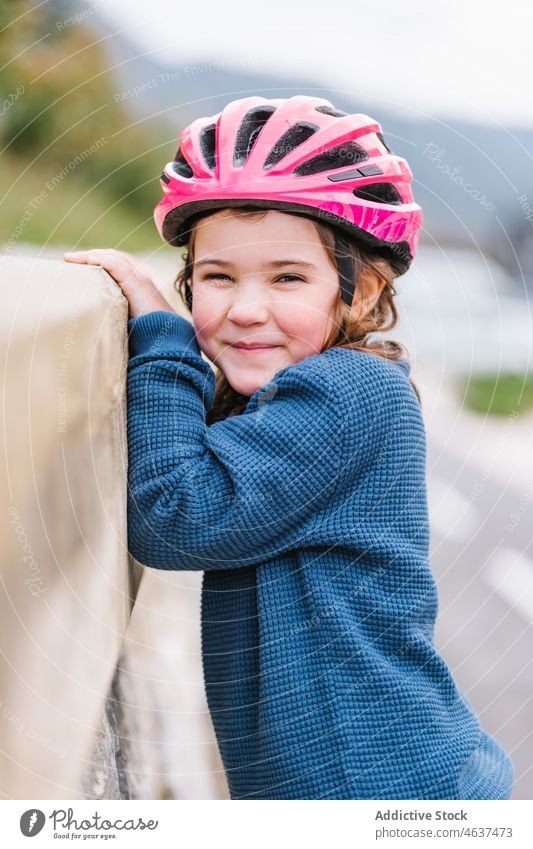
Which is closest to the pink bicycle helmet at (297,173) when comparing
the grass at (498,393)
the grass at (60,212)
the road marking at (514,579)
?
the grass at (60,212)

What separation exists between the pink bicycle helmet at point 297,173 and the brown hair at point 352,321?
1 centimetres

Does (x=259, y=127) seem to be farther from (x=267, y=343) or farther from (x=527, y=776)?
(x=527, y=776)

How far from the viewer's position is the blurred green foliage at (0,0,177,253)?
126 centimetres

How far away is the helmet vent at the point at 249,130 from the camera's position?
0.95m

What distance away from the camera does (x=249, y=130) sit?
977 mm

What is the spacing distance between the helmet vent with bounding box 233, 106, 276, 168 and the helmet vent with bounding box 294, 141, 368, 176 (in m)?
0.06

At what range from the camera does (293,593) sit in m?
0.87

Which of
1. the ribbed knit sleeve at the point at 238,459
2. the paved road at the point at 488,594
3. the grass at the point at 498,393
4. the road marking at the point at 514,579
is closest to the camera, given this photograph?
the ribbed knit sleeve at the point at 238,459

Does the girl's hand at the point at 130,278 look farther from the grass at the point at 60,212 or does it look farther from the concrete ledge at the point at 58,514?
the grass at the point at 60,212

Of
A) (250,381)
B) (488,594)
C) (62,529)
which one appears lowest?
(488,594)

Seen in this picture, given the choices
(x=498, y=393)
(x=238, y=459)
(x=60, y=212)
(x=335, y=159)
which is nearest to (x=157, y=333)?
(x=238, y=459)

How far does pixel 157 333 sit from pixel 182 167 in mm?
208

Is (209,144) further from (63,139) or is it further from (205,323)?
(63,139)
